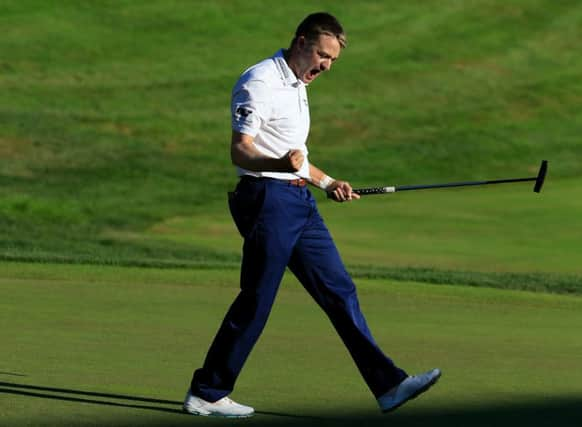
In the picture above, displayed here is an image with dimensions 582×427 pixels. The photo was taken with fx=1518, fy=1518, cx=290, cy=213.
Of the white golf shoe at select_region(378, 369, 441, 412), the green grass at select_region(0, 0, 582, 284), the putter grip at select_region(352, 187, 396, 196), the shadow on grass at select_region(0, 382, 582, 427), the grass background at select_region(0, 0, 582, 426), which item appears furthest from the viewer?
the green grass at select_region(0, 0, 582, 284)

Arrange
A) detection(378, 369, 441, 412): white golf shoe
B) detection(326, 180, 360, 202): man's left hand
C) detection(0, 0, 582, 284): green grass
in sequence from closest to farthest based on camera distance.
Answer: detection(378, 369, 441, 412): white golf shoe, detection(326, 180, 360, 202): man's left hand, detection(0, 0, 582, 284): green grass

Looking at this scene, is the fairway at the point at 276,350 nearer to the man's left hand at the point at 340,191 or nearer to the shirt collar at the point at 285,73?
the man's left hand at the point at 340,191

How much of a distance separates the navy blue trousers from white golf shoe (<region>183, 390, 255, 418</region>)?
28mm

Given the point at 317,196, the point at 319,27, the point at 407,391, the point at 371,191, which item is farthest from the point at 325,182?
the point at 317,196

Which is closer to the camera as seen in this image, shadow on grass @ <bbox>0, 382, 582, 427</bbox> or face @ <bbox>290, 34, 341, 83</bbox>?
shadow on grass @ <bbox>0, 382, 582, 427</bbox>

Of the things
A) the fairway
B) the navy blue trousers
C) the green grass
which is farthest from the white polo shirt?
the green grass

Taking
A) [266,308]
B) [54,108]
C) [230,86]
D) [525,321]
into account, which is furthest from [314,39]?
[230,86]

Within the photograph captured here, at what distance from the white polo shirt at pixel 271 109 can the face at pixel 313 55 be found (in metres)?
0.05

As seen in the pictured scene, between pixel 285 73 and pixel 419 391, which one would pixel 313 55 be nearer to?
pixel 285 73

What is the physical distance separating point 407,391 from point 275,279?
0.72 m

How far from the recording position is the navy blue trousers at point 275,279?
629 cm

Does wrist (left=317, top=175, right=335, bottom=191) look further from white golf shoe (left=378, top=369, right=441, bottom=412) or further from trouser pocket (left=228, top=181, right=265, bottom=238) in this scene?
white golf shoe (left=378, top=369, right=441, bottom=412)

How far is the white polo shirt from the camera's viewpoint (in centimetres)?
614

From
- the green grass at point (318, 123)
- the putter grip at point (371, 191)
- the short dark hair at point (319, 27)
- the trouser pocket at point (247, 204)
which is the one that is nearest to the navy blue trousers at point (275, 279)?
the trouser pocket at point (247, 204)
